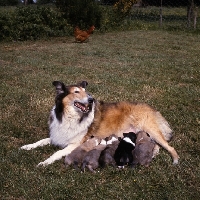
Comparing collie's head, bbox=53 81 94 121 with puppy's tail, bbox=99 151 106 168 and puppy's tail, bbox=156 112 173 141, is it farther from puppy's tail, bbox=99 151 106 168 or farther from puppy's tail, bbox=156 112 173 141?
puppy's tail, bbox=156 112 173 141

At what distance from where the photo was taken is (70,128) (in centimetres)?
491

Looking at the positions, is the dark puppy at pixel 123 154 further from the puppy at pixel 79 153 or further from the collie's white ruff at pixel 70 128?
the collie's white ruff at pixel 70 128

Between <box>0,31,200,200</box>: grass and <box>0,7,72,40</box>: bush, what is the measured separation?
3.61 feet

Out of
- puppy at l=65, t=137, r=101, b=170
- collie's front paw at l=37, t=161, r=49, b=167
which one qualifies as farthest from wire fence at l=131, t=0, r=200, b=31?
collie's front paw at l=37, t=161, r=49, b=167

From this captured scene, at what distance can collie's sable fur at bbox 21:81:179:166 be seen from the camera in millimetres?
4863

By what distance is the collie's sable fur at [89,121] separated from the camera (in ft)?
16.0

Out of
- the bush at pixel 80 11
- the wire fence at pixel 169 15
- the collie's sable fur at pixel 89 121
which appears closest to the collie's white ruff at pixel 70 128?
the collie's sable fur at pixel 89 121

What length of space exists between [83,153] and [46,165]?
0.52 metres

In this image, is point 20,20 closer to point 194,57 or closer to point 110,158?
point 194,57

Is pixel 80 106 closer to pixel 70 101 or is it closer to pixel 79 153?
pixel 70 101

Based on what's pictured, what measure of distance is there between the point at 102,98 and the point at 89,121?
7.76 feet

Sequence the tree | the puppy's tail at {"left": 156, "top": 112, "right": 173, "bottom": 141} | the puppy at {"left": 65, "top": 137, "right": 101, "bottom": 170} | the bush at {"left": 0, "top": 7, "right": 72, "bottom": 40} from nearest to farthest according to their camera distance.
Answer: the puppy at {"left": 65, "top": 137, "right": 101, "bottom": 170}, the puppy's tail at {"left": 156, "top": 112, "right": 173, "bottom": 141}, the bush at {"left": 0, "top": 7, "right": 72, "bottom": 40}, the tree

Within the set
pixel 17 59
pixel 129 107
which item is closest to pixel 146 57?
pixel 17 59

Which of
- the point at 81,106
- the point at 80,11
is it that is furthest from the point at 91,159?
Result: the point at 80,11
